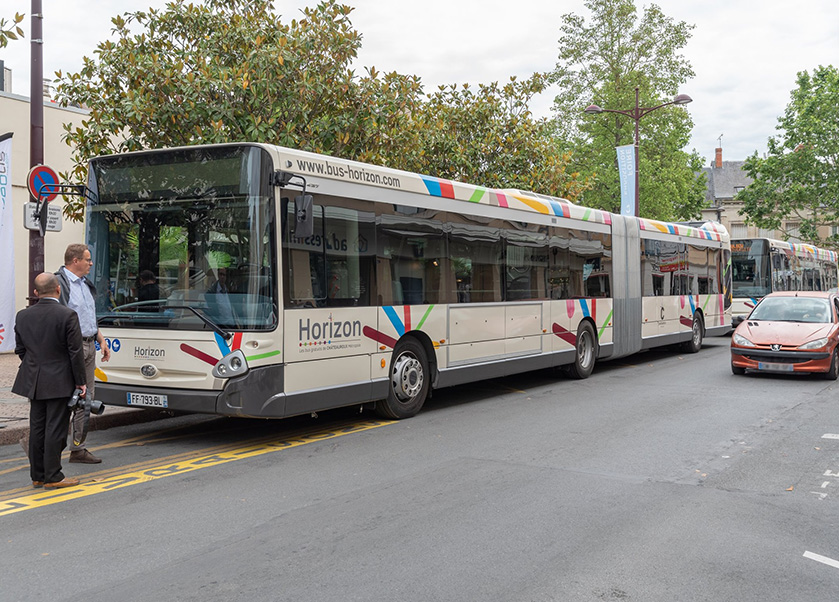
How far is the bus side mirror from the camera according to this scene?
7.80m

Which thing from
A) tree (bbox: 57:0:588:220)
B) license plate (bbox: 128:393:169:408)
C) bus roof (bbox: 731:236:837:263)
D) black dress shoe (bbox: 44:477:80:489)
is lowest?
black dress shoe (bbox: 44:477:80:489)

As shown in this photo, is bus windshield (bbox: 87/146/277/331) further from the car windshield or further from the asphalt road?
the car windshield

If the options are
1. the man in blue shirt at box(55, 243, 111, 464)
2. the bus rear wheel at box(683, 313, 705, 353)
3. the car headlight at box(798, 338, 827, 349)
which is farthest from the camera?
the bus rear wheel at box(683, 313, 705, 353)

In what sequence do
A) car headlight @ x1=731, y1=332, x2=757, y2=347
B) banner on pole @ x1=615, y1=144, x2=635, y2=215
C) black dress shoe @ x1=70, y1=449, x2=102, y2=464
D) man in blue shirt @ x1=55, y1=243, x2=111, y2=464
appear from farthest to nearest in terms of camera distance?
banner on pole @ x1=615, y1=144, x2=635, y2=215, car headlight @ x1=731, y1=332, x2=757, y2=347, black dress shoe @ x1=70, y1=449, x2=102, y2=464, man in blue shirt @ x1=55, y1=243, x2=111, y2=464

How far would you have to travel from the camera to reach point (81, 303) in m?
7.14

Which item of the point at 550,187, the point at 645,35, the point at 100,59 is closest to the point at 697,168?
the point at 645,35

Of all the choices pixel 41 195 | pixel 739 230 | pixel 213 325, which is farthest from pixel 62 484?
pixel 739 230

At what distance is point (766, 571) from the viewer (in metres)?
4.61

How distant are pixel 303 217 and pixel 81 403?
8.64ft

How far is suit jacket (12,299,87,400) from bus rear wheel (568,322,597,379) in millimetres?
9448

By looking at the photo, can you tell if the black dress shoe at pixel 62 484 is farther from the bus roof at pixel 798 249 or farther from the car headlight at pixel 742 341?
the bus roof at pixel 798 249

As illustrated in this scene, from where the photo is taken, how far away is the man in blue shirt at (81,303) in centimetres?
707

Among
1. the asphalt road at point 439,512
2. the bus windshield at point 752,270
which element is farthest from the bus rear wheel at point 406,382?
the bus windshield at point 752,270

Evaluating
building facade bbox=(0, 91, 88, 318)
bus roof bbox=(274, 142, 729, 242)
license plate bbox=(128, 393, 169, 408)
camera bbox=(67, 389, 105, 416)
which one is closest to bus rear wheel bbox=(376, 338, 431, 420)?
bus roof bbox=(274, 142, 729, 242)
